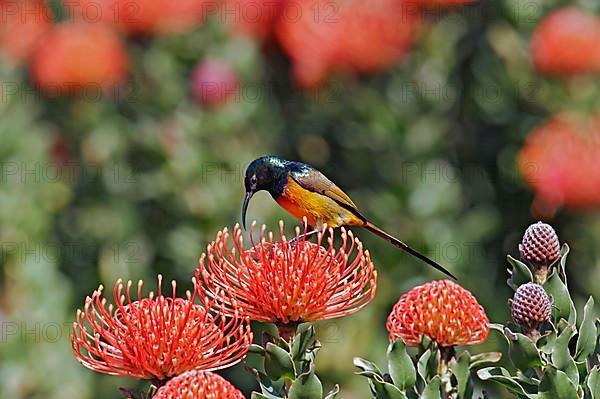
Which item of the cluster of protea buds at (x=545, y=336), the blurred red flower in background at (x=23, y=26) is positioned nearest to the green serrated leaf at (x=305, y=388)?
the cluster of protea buds at (x=545, y=336)

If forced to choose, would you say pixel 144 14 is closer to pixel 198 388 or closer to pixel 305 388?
pixel 305 388

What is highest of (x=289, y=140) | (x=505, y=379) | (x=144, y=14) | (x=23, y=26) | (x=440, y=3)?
(x=505, y=379)

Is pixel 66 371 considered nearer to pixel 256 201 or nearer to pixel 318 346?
pixel 256 201

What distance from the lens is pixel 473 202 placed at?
24.0 ft

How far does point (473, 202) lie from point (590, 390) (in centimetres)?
488

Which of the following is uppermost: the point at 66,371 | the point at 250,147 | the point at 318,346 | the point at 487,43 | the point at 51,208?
the point at 318,346

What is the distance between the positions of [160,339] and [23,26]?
5.85 meters

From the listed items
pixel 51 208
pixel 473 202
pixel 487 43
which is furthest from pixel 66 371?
pixel 487 43

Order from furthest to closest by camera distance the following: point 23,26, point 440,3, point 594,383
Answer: point 23,26 < point 440,3 < point 594,383

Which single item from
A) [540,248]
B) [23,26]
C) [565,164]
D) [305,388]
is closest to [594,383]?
[540,248]

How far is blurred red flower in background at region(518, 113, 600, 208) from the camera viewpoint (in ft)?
20.7

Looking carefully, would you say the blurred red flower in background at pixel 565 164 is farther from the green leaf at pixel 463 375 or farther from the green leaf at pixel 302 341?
the green leaf at pixel 302 341

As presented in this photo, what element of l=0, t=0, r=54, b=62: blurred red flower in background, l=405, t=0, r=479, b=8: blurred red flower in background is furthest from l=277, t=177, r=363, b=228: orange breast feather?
l=0, t=0, r=54, b=62: blurred red flower in background

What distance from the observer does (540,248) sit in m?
2.58
